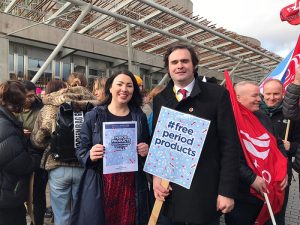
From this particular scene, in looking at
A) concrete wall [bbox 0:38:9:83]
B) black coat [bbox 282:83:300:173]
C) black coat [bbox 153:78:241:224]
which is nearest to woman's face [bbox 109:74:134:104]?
black coat [bbox 153:78:241:224]

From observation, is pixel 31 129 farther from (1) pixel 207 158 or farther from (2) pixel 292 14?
(2) pixel 292 14

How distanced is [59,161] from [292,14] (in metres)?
3.33

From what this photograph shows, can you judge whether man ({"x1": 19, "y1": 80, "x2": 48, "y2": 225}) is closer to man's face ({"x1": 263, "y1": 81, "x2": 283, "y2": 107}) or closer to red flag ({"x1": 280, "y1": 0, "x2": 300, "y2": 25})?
man's face ({"x1": 263, "y1": 81, "x2": 283, "y2": 107})

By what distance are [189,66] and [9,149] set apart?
1774mm

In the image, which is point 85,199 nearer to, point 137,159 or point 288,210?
point 137,159

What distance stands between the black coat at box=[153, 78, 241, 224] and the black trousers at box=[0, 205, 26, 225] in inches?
68.5

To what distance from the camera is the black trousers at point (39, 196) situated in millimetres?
4082

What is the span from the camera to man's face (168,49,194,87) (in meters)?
2.38

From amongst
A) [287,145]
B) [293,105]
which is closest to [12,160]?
[293,105]

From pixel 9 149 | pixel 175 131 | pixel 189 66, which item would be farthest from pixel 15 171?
pixel 189 66

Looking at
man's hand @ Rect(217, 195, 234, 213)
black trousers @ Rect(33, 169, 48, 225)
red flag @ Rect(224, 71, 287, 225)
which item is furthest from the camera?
black trousers @ Rect(33, 169, 48, 225)

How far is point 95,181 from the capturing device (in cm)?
269

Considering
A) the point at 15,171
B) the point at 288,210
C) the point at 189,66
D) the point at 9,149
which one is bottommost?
the point at 288,210

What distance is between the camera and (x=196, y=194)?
2295 mm
